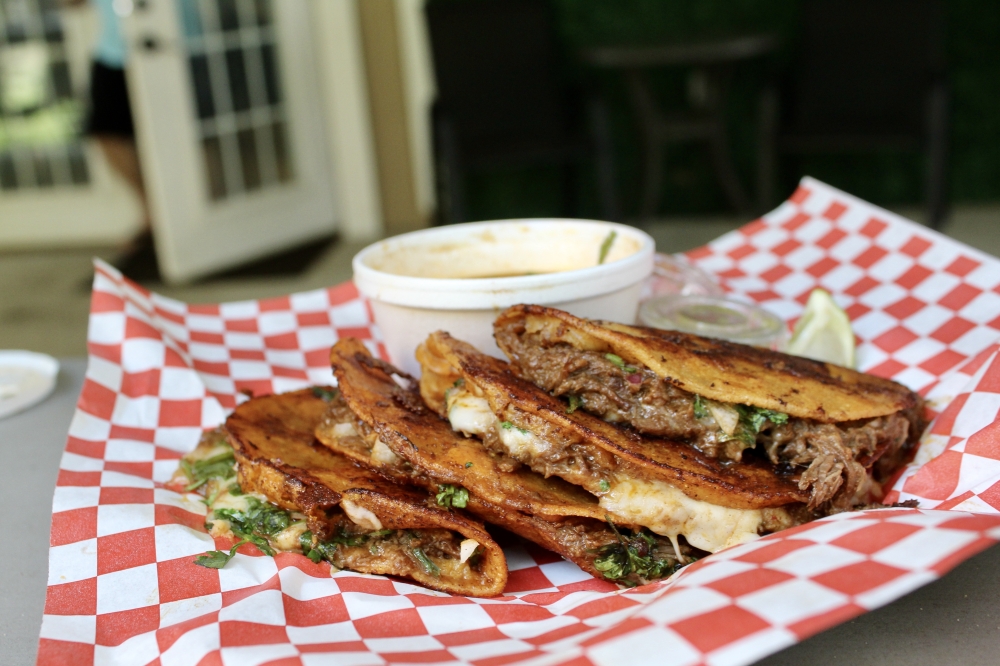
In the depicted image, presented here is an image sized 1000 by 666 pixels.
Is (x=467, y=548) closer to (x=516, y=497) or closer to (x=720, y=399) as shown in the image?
(x=516, y=497)

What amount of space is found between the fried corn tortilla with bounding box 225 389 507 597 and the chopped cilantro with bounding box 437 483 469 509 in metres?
0.01

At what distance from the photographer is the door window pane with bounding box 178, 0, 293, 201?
584 centimetres

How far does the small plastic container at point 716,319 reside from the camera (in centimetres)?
188

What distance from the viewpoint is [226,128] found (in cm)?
612

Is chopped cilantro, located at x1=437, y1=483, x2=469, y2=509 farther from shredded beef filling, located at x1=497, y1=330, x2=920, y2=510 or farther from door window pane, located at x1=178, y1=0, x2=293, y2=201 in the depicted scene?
door window pane, located at x1=178, y1=0, x2=293, y2=201

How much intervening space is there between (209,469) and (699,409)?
95 cm

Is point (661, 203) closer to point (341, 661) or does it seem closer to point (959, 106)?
point (959, 106)

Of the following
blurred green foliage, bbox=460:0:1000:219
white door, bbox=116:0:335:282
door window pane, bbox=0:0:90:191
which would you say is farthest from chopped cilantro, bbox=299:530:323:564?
door window pane, bbox=0:0:90:191

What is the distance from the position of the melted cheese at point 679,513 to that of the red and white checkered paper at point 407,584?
0.08 meters

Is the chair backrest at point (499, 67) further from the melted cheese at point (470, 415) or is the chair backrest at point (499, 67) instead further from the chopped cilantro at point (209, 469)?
the melted cheese at point (470, 415)

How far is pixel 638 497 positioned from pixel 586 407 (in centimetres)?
17

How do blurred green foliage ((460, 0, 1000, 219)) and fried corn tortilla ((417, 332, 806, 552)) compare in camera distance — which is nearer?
fried corn tortilla ((417, 332, 806, 552))

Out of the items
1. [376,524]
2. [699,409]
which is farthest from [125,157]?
[699,409]

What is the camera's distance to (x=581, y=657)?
95 centimetres
